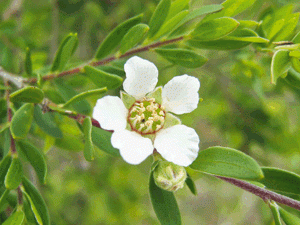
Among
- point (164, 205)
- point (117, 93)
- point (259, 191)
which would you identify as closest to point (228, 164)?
point (259, 191)

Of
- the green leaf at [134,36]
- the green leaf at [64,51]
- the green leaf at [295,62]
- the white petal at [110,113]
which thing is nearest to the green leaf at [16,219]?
the white petal at [110,113]

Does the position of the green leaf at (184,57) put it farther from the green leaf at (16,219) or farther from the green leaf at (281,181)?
the green leaf at (16,219)

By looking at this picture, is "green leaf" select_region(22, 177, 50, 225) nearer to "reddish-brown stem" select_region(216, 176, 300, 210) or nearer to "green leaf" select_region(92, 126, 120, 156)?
"green leaf" select_region(92, 126, 120, 156)

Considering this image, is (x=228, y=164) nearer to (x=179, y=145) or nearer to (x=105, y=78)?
(x=179, y=145)

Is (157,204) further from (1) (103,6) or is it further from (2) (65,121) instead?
(1) (103,6)

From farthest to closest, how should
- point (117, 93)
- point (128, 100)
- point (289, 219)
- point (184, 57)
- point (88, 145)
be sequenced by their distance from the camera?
point (117, 93) < point (184, 57) < point (128, 100) < point (289, 219) < point (88, 145)

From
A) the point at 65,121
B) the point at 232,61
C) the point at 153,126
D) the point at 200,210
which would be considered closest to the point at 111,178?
the point at 65,121

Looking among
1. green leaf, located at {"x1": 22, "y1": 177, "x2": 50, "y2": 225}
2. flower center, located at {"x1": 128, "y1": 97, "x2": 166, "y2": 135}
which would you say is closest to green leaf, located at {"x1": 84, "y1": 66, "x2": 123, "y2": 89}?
flower center, located at {"x1": 128, "y1": 97, "x2": 166, "y2": 135}
